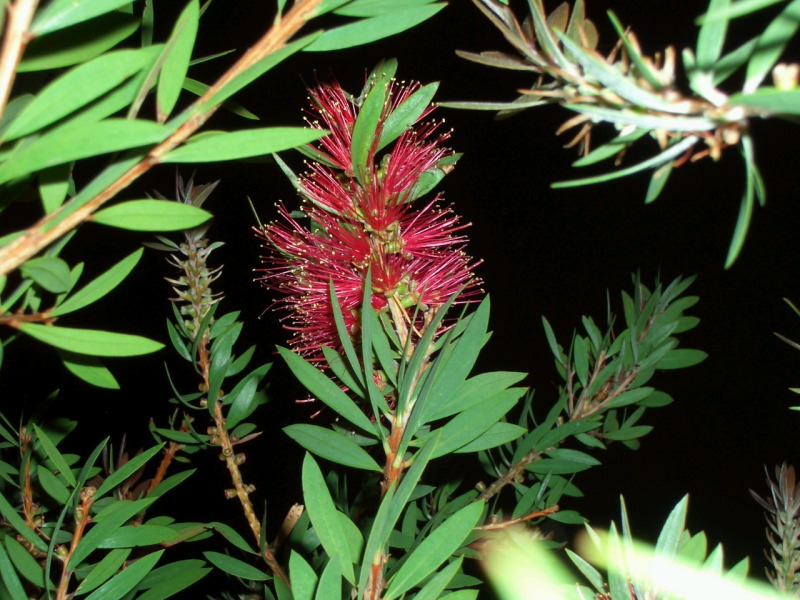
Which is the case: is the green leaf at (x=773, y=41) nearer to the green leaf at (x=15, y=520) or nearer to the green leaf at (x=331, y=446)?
the green leaf at (x=331, y=446)

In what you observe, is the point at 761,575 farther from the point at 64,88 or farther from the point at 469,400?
the point at 64,88

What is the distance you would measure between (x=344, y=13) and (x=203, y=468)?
3.48ft

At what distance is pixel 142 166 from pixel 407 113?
0.60 ft

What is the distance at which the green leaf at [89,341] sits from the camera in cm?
17

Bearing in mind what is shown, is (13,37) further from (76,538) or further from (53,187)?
(76,538)

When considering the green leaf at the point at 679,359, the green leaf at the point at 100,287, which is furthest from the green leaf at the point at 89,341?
the green leaf at the point at 679,359

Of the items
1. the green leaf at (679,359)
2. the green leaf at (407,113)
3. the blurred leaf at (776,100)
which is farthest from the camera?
the green leaf at (679,359)

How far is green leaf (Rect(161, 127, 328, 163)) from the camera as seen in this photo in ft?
0.53

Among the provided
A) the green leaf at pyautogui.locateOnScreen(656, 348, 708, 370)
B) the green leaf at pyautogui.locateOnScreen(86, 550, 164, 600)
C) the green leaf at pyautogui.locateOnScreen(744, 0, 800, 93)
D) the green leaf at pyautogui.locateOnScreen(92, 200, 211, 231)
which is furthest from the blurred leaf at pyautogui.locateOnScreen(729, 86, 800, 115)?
the green leaf at pyautogui.locateOnScreen(656, 348, 708, 370)

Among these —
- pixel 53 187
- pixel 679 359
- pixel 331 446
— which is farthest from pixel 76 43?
pixel 679 359

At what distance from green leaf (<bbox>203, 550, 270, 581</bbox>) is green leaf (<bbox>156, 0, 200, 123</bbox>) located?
298mm

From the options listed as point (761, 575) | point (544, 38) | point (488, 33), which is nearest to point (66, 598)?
point (544, 38)

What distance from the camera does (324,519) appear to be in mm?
213

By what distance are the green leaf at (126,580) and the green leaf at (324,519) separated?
0.11 m
